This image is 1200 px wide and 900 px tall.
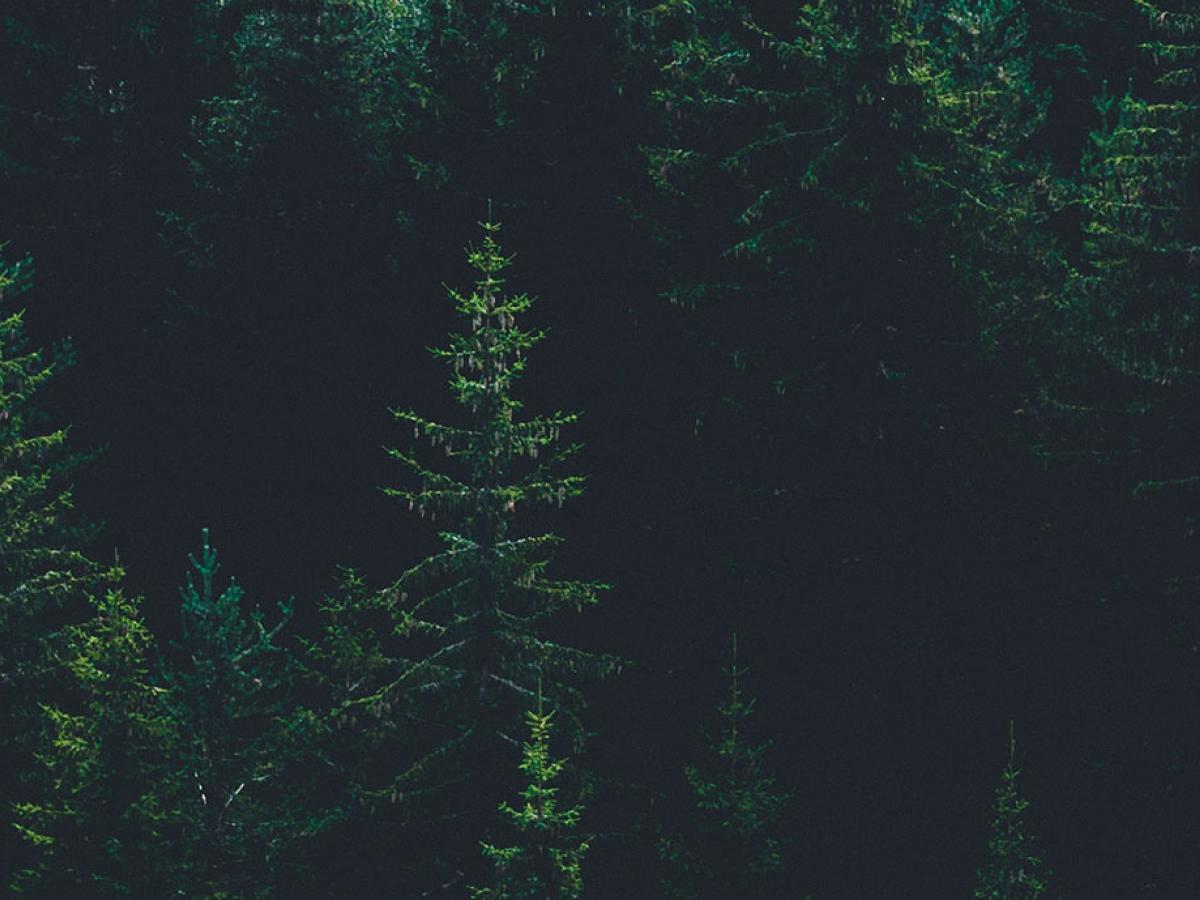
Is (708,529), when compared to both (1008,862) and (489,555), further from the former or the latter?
(1008,862)

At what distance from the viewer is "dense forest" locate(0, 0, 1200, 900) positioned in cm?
2014

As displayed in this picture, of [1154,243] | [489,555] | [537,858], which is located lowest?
[537,858]

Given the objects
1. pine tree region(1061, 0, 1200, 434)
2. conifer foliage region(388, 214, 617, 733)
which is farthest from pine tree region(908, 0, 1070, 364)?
conifer foliage region(388, 214, 617, 733)

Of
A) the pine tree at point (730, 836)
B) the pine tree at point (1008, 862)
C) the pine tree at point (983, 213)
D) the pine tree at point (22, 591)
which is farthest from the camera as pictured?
the pine tree at point (22, 591)

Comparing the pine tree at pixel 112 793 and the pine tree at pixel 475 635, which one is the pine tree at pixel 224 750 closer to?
the pine tree at pixel 112 793

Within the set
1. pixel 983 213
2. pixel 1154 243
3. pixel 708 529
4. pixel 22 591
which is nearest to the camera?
pixel 1154 243

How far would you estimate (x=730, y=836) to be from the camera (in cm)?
2027

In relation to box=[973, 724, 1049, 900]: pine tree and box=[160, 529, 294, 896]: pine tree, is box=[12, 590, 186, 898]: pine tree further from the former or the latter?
box=[973, 724, 1049, 900]: pine tree

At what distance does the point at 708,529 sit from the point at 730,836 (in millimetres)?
4620

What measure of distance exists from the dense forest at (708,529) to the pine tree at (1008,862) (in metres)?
0.05

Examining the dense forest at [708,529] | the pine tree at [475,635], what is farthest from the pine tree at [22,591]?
the pine tree at [475,635]

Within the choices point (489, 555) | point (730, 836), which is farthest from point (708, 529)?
point (489, 555)

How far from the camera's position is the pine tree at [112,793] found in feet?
67.0

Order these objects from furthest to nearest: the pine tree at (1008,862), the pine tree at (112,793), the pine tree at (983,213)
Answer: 1. the pine tree at (983,213)
2. the pine tree at (112,793)
3. the pine tree at (1008,862)
